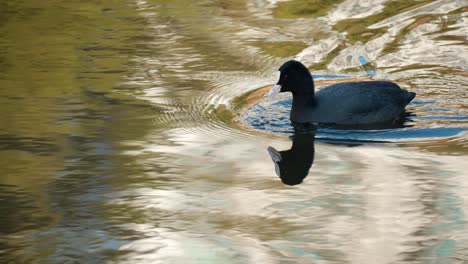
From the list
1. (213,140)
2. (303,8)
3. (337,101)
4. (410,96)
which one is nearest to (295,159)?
(213,140)

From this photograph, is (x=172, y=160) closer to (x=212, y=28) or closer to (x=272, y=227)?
(x=272, y=227)

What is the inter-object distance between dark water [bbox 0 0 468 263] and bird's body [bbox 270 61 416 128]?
24 cm

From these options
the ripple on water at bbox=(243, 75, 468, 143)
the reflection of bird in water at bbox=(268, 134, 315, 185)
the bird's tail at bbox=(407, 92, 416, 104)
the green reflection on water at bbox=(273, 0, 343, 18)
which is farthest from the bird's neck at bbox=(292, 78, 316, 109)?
the green reflection on water at bbox=(273, 0, 343, 18)

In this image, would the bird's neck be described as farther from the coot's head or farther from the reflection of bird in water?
the reflection of bird in water

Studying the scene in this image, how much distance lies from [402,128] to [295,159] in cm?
127

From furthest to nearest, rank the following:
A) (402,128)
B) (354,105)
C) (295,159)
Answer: (354,105) → (402,128) → (295,159)

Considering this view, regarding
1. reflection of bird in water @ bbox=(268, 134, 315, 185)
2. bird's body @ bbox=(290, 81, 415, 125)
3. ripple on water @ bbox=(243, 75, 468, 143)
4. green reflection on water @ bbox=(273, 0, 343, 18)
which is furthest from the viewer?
green reflection on water @ bbox=(273, 0, 343, 18)

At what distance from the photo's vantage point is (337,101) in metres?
7.95

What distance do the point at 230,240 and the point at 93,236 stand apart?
772 mm

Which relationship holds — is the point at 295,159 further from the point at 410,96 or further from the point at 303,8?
the point at 303,8

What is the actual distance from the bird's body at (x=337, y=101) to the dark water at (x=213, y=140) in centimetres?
24

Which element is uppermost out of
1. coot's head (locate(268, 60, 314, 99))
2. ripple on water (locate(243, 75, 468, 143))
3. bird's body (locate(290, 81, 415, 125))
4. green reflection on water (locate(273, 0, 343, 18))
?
green reflection on water (locate(273, 0, 343, 18))

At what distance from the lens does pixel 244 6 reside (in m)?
11.5

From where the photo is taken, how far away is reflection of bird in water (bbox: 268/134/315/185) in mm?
6480
